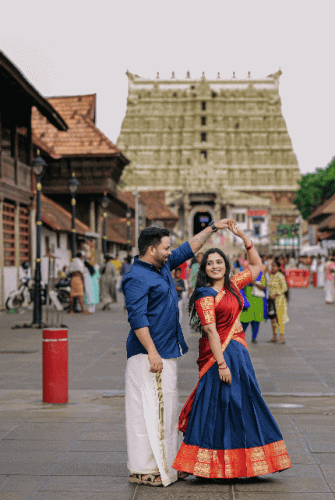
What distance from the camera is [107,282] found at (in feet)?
74.3

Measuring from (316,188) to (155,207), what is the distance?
1788 centimetres

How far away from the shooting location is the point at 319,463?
5273 millimetres

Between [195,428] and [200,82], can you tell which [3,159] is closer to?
[195,428]

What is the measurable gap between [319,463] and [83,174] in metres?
34.5

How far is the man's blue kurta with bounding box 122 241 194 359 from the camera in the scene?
15.5 ft

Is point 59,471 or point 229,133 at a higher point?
point 229,133

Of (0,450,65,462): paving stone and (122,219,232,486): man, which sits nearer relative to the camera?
(122,219,232,486): man

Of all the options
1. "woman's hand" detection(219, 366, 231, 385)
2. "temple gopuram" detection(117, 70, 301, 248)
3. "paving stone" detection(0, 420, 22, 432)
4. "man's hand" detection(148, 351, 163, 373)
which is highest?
"temple gopuram" detection(117, 70, 301, 248)

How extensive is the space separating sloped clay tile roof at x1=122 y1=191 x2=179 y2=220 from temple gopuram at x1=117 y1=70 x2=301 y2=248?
2541 centimetres

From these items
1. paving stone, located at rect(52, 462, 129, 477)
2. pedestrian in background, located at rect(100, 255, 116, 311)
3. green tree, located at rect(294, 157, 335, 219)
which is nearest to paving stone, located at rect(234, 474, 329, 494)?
paving stone, located at rect(52, 462, 129, 477)

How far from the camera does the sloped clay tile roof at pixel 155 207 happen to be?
6394 centimetres

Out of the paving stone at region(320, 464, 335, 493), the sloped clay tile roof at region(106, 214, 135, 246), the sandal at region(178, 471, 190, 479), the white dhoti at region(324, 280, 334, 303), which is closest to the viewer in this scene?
the paving stone at region(320, 464, 335, 493)

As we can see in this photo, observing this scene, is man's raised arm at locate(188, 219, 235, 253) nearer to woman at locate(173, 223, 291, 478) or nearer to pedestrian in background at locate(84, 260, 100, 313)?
woman at locate(173, 223, 291, 478)

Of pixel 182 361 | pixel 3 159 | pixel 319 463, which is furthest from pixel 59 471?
pixel 3 159
